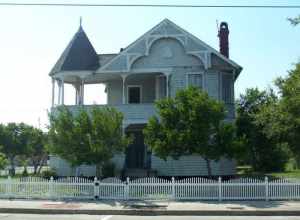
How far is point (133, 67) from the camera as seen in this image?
110ft

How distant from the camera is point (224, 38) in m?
37.4

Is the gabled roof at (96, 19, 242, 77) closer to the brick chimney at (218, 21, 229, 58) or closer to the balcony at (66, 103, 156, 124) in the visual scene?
the balcony at (66, 103, 156, 124)

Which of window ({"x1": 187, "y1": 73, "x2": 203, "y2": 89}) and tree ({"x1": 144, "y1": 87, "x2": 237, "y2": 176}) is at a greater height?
window ({"x1": 187, "y1": 73, "x2": 203, "y2": 89})

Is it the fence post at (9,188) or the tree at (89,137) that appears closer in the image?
the fence post at (9,188)

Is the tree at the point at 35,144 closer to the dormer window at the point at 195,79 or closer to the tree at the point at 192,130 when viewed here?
the dormer window at the point at 195,79

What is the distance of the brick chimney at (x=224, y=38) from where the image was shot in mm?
37250

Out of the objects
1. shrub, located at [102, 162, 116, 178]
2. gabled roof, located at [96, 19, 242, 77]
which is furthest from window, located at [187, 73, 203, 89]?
shrub, located at [102, 162, 116, 178]

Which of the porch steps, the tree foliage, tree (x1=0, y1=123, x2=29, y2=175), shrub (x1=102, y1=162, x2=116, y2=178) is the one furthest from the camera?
tree (x1=0, y1=123, x2=29, y2=175)

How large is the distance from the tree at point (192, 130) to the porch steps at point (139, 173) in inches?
232

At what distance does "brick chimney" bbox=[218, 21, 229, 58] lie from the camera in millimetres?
37250

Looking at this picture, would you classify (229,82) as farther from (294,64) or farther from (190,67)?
(294,64)

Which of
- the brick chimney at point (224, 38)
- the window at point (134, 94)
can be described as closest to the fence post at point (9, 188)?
the window at point (134, 94)

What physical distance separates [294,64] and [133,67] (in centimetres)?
1110

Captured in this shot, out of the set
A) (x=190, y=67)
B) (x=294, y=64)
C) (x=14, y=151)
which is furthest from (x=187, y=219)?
(x=14, y=151)
